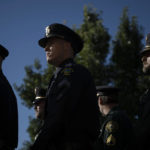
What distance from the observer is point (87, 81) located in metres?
3.03

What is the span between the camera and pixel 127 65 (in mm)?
19328

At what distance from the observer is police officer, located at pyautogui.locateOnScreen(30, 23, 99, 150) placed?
→ 2.68 m

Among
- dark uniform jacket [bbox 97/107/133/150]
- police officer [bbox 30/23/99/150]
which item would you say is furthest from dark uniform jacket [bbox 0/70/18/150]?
dark uniform jacket [bbox 97/107/133/150]

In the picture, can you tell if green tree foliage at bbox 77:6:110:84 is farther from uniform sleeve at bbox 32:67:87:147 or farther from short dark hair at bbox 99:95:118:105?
uniform sleeve at bbox 32:67:87:147

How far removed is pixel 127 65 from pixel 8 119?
1648cm

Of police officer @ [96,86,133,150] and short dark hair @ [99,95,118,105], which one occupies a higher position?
short dark hair @ [99,95,118,105]

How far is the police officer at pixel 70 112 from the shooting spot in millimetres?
2678

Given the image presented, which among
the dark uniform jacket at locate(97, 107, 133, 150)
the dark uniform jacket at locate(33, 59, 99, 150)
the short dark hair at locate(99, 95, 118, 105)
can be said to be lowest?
the dark uniform jacket at locate(97, 107, 133, 150)

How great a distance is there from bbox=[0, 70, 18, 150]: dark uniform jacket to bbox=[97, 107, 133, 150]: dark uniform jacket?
1.57 meters

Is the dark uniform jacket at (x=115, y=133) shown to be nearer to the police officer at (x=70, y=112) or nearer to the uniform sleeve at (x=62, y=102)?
the police officer at (x=70, y=112)

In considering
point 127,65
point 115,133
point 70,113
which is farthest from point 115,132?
point 127,65

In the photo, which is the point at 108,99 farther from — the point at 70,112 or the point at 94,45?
the point at 94,45

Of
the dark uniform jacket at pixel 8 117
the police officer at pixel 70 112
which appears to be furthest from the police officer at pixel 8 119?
the police officer at pixel 70 112

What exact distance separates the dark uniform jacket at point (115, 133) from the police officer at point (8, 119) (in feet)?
5.14
